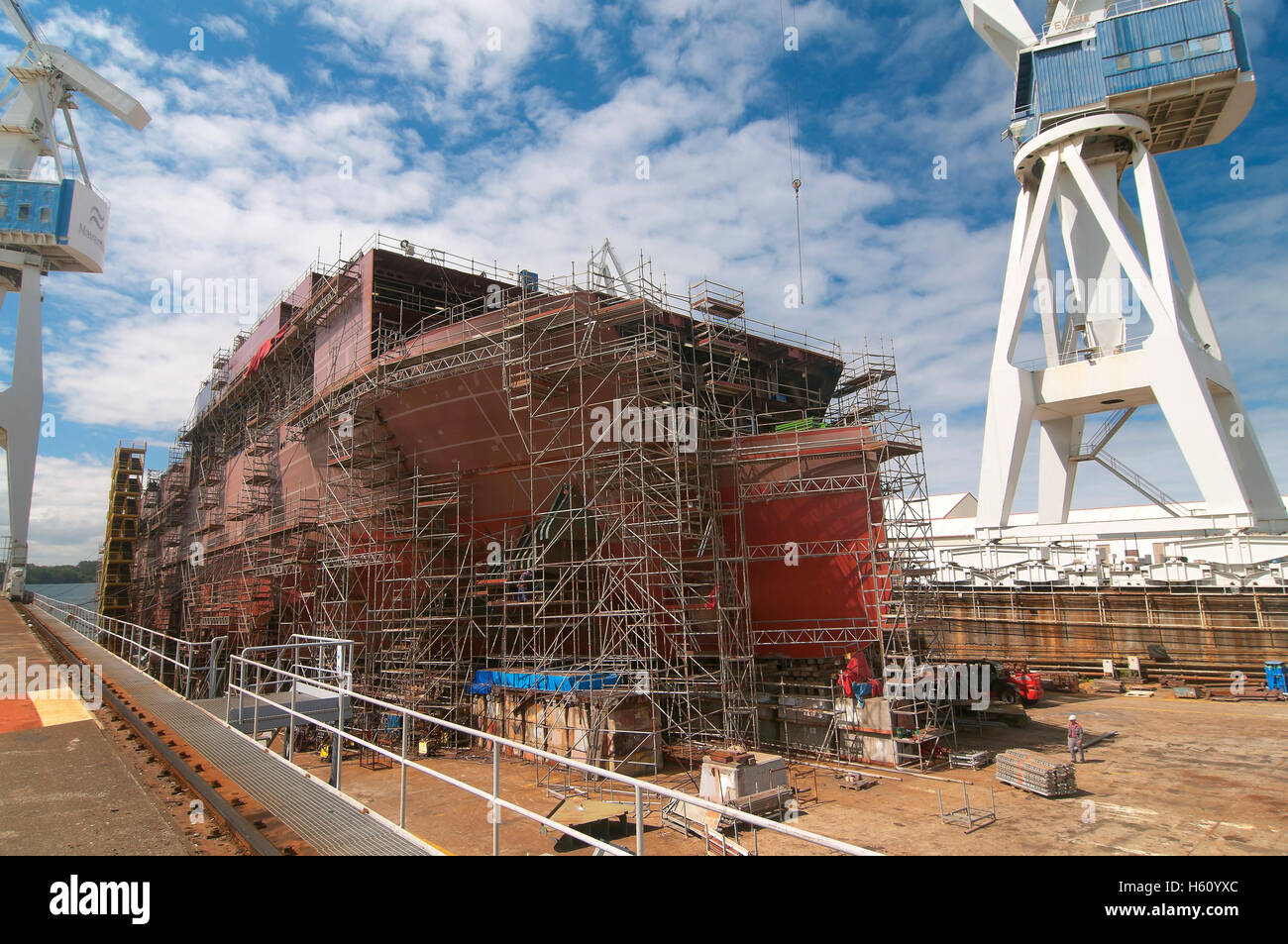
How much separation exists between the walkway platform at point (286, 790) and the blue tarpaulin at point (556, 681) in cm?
662

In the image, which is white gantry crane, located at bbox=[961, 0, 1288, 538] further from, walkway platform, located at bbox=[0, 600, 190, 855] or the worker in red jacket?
walkway platform, located at bbox=[0, 600, 190, 855]

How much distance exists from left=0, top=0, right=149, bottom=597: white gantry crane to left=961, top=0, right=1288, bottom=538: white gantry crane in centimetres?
3680

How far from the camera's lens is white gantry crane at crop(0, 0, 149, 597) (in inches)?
1102

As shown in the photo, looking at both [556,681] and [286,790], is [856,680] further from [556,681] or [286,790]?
[286,790]

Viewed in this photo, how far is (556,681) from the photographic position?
1523cm

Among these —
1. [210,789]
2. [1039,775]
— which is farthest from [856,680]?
[210,789]

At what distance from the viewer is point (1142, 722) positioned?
20453 mm

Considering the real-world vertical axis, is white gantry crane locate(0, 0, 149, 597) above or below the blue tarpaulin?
above

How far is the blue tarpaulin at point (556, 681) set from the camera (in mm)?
14859

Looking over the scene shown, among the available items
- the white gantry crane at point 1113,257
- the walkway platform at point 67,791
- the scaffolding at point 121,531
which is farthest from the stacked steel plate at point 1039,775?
the scaffolding at point 121,531

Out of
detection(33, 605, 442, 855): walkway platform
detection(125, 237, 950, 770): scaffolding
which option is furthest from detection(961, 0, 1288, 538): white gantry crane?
detection(33, 605, 442, 855): walkway platform

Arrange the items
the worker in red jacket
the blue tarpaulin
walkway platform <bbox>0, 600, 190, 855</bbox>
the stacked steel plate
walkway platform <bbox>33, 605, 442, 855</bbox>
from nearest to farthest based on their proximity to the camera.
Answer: walkway platform <bbox>0, 600, 190, 855</bbox>
walkway platform <bbox>33, 605, 442, 855</bbox>
the stacked steel plate
the blue tarpaulin
the worker in red jacket

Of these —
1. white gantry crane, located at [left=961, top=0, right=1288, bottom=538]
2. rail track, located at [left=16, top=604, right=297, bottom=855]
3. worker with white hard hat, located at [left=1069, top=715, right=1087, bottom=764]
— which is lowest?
worker with white hard hat, located at [left=1069, top=715, right=1087, bottom=764]
